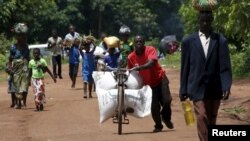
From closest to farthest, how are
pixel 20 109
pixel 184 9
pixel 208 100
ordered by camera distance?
pixel 208 100
pixel 20 109
pixel 184 9

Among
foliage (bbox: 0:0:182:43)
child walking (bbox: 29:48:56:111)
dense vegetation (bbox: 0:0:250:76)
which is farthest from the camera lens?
foliage (bbox: 0:0:182:43)

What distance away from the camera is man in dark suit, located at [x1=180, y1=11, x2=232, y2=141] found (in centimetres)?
902

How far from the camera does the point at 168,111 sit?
1295 cm

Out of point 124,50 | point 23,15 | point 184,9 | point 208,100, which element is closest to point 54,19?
point 23,15

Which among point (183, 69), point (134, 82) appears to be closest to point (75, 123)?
point (134, 82)

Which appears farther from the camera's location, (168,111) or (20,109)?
(20,109)

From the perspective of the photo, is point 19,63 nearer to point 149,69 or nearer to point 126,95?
point 126,95

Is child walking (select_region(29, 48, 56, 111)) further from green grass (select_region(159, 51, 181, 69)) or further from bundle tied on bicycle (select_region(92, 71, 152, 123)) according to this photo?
green grass (select_region(159, 51, 181, 69))

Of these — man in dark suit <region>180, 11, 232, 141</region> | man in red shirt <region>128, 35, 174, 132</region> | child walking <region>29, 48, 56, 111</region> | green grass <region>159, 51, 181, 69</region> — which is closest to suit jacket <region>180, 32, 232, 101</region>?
man in dark suit <region>180, 11, 232, 141</region>

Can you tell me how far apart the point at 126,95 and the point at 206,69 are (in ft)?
12.3

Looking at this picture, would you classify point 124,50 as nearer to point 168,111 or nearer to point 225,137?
point 168,111

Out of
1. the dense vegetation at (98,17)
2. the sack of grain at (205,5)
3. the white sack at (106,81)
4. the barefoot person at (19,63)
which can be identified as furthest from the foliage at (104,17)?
the sack of grain at (205,5)

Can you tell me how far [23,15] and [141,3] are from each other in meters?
27.3

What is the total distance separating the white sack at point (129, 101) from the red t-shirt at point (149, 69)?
141mm
